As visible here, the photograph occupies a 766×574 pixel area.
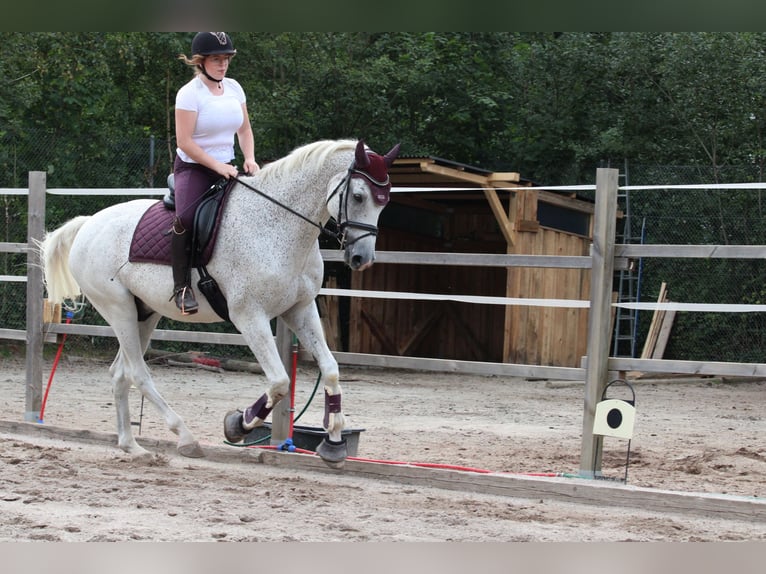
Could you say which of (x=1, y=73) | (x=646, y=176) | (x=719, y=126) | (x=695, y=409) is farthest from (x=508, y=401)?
(x=1, y=73)

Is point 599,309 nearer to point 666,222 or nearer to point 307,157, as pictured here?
point 307,157

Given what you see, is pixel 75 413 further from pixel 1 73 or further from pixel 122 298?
pixel 1 73

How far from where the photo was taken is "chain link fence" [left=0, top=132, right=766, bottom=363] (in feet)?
41.2

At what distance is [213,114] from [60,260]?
A: 169 centimetres

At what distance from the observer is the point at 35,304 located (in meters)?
7.39

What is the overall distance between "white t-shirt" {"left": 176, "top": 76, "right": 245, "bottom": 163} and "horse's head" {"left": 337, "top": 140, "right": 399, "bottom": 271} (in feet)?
2.98

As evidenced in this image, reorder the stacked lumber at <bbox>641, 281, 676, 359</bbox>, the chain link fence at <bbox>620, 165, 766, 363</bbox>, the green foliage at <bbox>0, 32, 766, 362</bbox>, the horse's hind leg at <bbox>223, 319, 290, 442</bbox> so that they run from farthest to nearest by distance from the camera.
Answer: the green foliage at <bbox>0, 32, 766, 362</bbox>
the stacked lumber at <bbox>641, 281, 676, 359</bbox>
the chain link fence at <bbox>620, 165, 766, 363</bbox>
the horse's hind leg at <bbox>223, 319, 290, 442</bbox>

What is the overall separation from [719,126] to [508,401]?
661cm

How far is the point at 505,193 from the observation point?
13.0 metres

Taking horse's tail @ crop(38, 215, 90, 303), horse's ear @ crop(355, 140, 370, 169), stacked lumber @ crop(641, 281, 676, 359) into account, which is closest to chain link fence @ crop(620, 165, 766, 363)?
stacked lumber @ crop(641, 281, 676, 359)

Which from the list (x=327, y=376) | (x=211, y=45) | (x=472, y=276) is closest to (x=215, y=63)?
(x=211, y=45)

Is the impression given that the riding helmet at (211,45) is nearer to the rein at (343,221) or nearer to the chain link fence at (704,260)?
the rein at (343,221)

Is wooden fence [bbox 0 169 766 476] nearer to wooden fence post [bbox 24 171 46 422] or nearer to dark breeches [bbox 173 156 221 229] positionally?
dark breeches [bbox 173 156 221 229]

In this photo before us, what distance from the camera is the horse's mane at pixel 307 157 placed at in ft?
17.1
